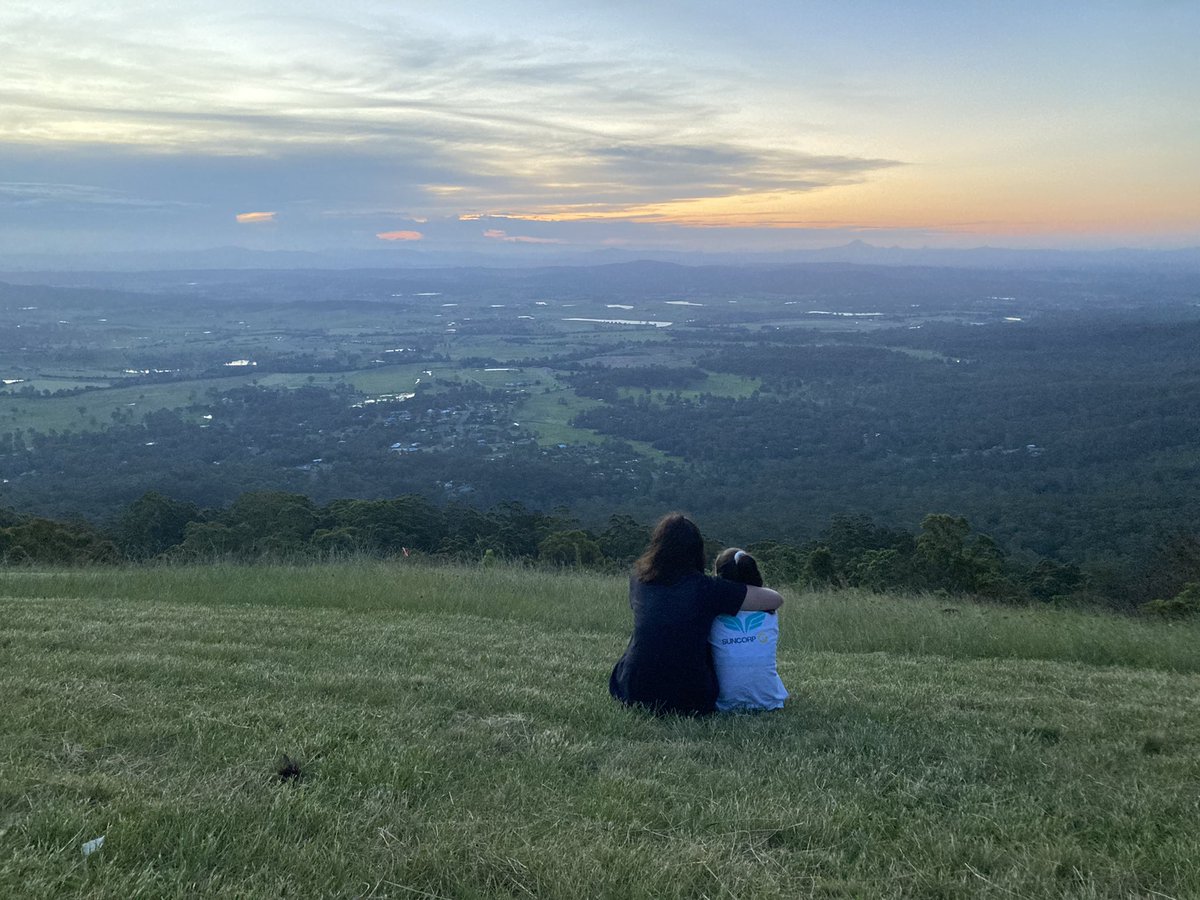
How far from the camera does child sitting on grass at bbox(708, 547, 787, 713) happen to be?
221 inches

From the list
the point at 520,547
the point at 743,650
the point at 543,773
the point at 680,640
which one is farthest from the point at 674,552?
the point at 520,547

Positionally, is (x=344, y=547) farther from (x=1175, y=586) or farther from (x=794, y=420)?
(x=794, y=420)

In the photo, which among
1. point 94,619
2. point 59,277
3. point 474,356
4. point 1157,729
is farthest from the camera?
point 59,277

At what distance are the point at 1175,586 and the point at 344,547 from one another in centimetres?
1593

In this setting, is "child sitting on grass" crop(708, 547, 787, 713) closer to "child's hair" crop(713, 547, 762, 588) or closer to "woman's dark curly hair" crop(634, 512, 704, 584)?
"child's hair" crop(713, 547, 762, 588)

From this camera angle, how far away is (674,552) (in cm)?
555

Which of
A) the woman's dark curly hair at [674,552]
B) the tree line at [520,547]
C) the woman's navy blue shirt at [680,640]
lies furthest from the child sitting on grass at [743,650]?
the tree line at [520,547]

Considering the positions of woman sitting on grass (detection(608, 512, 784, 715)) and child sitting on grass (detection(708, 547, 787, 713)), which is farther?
child sitting on grass (detection(708, 547, 787, 713))

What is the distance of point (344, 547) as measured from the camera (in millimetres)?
17297

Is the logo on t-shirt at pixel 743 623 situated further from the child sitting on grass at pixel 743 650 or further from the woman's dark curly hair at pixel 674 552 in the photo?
the woman's dark curly hair at pixel 674 552

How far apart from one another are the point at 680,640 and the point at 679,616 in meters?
0.16

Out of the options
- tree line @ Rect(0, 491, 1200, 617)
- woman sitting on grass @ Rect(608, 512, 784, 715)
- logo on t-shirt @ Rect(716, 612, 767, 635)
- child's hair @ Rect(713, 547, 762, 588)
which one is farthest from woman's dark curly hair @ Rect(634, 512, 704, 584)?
tree line @ Rect(0, 491, 1200, 617)

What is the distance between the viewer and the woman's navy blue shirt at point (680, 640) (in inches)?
216

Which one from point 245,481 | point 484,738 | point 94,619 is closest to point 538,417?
point 245,481
